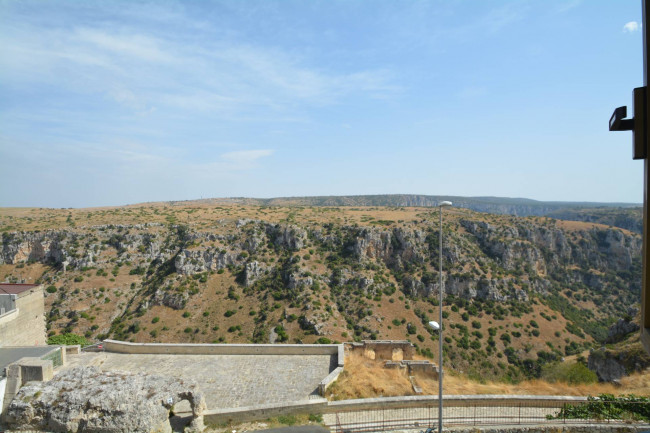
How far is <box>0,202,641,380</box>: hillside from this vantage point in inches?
1719

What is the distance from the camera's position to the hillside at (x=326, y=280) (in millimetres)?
43656

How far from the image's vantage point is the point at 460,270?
53.9 metres

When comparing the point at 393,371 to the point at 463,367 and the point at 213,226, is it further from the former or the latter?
the point at 213,226

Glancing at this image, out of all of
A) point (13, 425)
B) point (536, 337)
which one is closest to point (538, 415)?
point (13, 425)

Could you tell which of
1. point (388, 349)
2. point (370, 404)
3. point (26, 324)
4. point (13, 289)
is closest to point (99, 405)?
point (370, 404)

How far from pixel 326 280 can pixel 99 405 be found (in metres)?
40.8

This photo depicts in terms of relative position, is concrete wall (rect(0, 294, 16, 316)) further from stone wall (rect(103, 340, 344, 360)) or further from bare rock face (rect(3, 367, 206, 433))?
bare rock face (rect(3, 367, 206, 433))

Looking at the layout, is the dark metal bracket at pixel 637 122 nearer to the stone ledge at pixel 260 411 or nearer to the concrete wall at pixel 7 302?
the stone ledge at pixel 260 411

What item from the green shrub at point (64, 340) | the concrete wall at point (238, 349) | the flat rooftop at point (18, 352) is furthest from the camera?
the green shrub at point (64, 340)

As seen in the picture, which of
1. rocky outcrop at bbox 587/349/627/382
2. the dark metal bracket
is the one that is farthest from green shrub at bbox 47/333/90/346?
rocky outcrop at bbox 587/349/627/382

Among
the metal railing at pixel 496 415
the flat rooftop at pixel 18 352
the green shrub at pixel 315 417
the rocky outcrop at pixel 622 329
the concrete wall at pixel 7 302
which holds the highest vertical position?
the concrete wall at pixel 7 302

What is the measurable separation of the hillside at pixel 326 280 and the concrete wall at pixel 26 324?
21.1 metres

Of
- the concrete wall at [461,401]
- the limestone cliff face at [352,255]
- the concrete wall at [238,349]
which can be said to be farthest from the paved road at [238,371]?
the limestone cliff face at [352,255]

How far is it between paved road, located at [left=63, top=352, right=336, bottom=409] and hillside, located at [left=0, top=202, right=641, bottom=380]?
22.6 m
